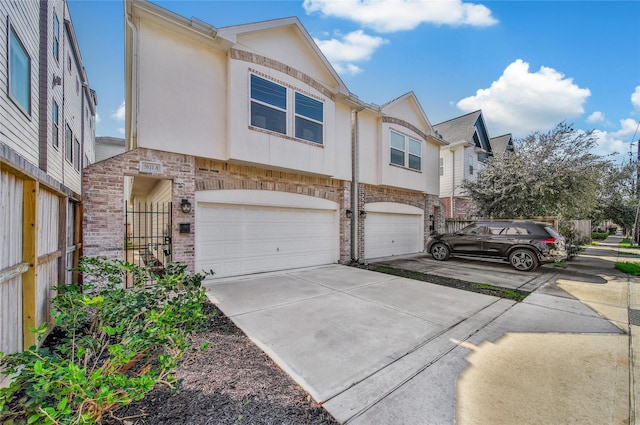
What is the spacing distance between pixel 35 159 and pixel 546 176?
16878 millimetres

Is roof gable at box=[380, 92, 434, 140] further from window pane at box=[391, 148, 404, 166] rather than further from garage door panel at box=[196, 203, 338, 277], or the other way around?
garage door panel at box=[196, 203, 338, 277]

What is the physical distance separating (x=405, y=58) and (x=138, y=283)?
1080 centimetres

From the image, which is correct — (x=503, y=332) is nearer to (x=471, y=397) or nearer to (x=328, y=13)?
(x=471, y=397)

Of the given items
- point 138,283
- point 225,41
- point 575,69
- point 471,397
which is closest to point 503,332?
point 471,397

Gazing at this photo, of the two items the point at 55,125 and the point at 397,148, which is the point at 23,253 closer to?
the point at 55,125

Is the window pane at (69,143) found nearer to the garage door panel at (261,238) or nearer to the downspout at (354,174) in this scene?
the garage door panel at (261,238)

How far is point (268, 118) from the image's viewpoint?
747 cm

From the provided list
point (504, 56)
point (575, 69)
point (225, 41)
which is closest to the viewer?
point (225, 41)

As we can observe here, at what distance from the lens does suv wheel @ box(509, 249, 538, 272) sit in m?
8.62

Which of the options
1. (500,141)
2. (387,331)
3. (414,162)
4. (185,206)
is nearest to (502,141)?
(500,141)

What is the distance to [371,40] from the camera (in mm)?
9227

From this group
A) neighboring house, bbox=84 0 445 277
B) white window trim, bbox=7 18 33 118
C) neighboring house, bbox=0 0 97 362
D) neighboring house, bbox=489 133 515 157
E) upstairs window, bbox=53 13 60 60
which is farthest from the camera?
neighboring house, bbox=489 133 515 157

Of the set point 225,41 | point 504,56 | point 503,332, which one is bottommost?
point 503,332

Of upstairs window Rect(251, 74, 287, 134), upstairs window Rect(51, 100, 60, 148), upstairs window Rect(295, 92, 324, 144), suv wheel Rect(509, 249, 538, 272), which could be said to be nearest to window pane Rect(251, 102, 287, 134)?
upstairs window Rect(251, 74, 287, 134)
